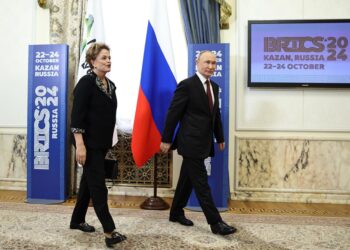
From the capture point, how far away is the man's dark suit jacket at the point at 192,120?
2549 millimetres

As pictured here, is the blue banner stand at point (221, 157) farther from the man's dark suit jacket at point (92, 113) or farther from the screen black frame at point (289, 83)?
the man's dark suit jacket at point (92, 113)

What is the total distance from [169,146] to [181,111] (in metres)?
0.28

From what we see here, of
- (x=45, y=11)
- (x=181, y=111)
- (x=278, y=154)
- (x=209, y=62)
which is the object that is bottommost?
(x=278, y=154)

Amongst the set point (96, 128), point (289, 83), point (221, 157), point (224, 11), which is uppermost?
point (224, 11)

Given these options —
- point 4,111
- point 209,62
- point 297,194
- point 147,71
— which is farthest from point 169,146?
point 4,111

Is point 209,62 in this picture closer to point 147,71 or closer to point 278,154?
point 147,71

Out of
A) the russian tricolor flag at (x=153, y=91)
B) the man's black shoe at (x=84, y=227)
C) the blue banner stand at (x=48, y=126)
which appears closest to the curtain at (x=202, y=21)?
the russian tricolor flag at (x=153, y=91)

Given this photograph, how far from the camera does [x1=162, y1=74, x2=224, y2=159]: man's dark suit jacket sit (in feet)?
8.36

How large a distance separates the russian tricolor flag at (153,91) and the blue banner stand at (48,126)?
84 cm

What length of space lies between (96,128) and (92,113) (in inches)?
3.8

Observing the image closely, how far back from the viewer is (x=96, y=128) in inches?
86.1

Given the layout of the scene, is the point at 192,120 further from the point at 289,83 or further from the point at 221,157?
the point at 289,83

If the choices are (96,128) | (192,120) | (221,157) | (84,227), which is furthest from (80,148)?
(221,157)

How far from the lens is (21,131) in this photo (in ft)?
13.6
